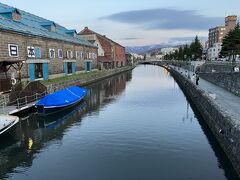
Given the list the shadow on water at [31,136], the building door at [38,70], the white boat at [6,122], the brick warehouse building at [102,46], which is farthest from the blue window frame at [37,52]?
the brick warehouse building at [102,46]

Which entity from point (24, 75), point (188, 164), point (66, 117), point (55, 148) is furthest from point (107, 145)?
point (24, 75)

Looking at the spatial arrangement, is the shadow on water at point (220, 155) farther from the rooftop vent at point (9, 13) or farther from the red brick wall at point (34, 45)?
the rooftop vent at point (9, 13)

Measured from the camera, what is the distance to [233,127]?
1638 centimetres

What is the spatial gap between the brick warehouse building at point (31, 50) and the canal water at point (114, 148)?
12.1 meters

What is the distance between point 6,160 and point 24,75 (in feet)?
86.8

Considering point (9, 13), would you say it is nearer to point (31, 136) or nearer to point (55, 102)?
point (55, 102)

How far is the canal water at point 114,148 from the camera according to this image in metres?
16.5

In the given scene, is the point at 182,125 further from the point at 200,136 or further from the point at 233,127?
the point at 233,127

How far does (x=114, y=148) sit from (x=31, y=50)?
103 feet

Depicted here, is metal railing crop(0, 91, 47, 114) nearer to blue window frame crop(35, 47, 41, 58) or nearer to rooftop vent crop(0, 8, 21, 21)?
blue window frame crop(35, 47, 41, 58)

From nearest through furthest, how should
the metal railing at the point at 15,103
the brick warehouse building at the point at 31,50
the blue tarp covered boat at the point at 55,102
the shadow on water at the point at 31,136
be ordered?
the shadow on water at the point at 31,136, the metal railing at the point at 15,103, the blue tarp covered boat at the point at 55,102, the brick warehouse building at the point at 31,50

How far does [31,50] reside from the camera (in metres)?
44.7

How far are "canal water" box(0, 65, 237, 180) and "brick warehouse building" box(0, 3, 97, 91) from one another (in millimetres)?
12092

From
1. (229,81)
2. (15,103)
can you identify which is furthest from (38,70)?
(229,81)
